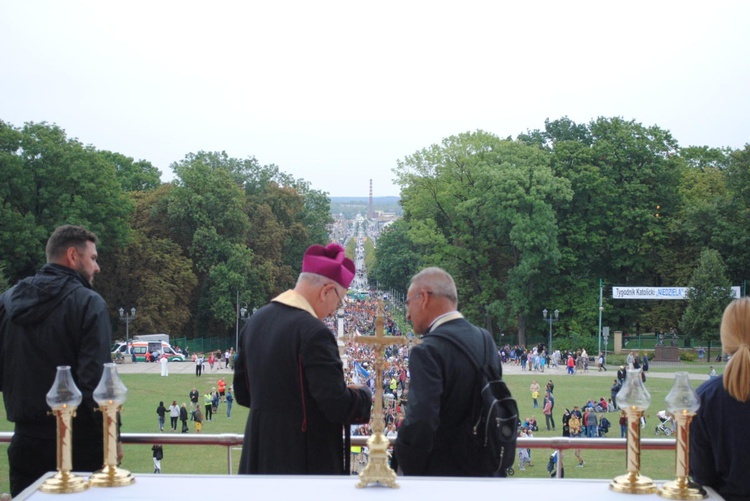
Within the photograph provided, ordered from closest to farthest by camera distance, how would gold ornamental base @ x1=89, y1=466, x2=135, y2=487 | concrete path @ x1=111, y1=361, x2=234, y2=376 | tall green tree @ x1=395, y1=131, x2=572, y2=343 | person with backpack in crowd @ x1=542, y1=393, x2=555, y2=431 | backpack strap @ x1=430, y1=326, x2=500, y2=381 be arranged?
gold ornamental base @ x1=89, y1=466, x2=135, y2=487 → backpack strap @ x1=430, y1=326, x2=500, y2=381 → person with backpack in crowd @ x1=542, y1=393, x2=555, y2=431 → concrete path @ x1=111, y1=361, x2=234, y2=376 → tall green tree @ x1=395, y1=131, x2=572, y2=343

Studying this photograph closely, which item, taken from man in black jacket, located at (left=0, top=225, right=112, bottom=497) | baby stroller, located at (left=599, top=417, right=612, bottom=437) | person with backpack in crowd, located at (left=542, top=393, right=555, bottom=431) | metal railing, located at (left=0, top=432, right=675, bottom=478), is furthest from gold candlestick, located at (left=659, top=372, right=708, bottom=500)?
person with backpack in crowd, located at (left=542, top=393, right=555, bottom=431)

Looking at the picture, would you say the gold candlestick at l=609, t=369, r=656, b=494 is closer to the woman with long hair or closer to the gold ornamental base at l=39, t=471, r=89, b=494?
the woman with long hair

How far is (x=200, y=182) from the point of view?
2243 inches

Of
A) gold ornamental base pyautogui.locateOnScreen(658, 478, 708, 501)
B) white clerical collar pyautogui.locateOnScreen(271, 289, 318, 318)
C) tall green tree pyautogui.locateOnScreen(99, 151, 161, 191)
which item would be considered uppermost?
tall green tree pyautogui.locateOnScreen(99, 151, 161, 191)

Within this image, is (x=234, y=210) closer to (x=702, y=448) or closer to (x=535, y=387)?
(x=535, y=387)

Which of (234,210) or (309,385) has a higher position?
(234,210)

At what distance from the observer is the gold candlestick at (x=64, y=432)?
11.3 feet

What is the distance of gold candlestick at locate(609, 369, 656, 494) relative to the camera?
3.44 m

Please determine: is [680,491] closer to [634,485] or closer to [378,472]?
[634,485]

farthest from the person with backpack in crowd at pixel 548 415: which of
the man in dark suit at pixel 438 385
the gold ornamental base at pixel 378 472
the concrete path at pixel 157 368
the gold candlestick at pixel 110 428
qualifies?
the gold candlestick at pixel 110 428

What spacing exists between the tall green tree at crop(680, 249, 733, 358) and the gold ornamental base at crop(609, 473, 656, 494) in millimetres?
45496

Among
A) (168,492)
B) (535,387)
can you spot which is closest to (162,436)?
(168,492)

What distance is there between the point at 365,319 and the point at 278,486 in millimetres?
63886

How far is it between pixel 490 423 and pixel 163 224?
2141 inches
